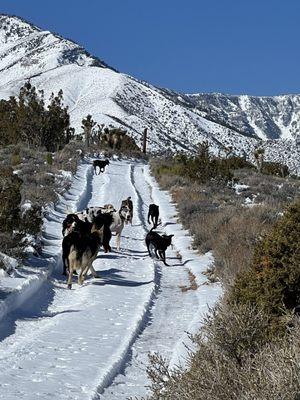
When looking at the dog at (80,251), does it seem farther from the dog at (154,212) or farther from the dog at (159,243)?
the dog at (154,212)

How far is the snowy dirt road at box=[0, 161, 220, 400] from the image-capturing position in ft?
22.7

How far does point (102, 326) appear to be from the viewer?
918 centimetres

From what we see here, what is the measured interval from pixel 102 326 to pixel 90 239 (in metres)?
3.00

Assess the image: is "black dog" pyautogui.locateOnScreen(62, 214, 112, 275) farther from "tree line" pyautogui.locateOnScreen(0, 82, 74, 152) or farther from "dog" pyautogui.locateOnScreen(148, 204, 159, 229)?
"tree line" pyautogui.locateOnScreen(0, 82, 74, 152)

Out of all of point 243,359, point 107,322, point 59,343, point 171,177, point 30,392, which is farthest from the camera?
point 171,177

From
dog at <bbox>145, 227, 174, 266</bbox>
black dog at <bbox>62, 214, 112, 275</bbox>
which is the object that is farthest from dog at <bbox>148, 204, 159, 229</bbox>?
dog at <bbox>145, 227, 174, 266</bbox>

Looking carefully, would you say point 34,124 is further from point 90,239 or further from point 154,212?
point 90,239

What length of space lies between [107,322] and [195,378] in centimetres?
497

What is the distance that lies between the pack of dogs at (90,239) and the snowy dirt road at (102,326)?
314mm

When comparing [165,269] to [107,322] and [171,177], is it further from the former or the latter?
[171,177]

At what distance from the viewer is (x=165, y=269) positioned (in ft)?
46.3

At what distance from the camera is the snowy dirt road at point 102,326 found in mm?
6914

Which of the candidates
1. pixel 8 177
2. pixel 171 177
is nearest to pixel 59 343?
pixel 8 177

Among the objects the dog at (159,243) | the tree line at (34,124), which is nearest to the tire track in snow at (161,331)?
the dog at (159,243)
